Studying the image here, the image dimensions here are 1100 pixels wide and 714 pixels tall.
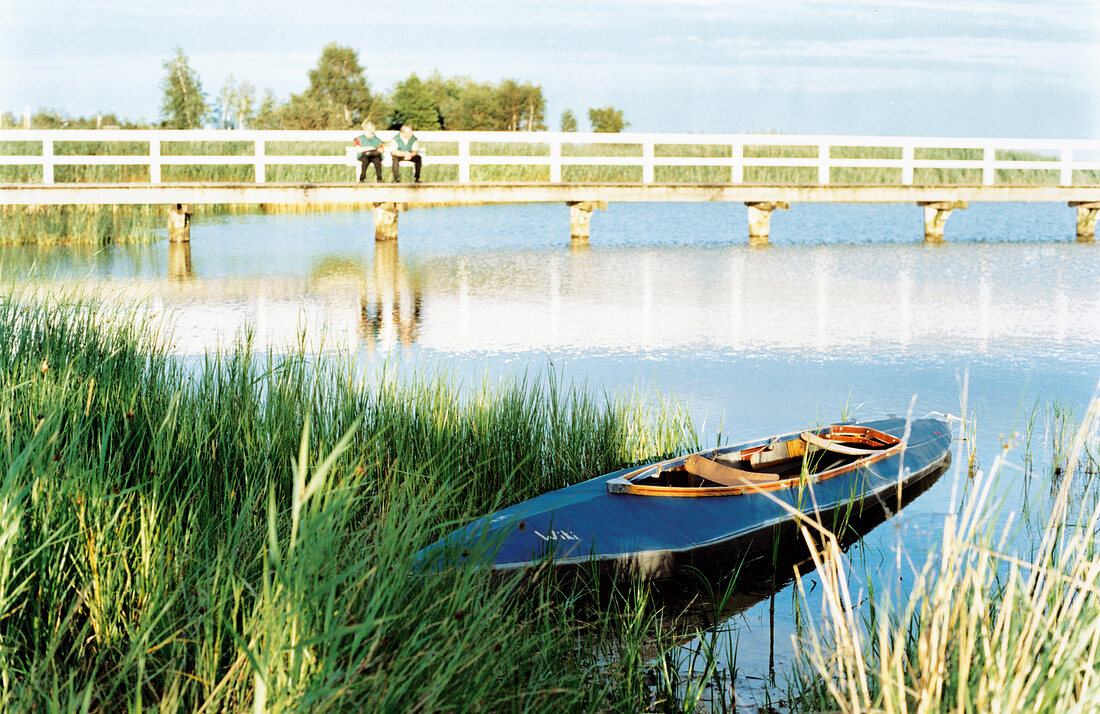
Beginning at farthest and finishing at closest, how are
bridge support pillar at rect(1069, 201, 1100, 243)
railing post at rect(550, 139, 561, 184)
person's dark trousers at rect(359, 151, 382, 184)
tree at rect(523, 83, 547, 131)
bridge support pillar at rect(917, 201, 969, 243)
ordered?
tree at rect(523, 83, 547, 131), bridge support pillar at rect(1069, 201, 1100, 243), bridge support pillar at rect(917, 201, 969, 243), railing post at rect(550, 139, 561, 184), person's dark trousers at rect(359, 151, 382, 184)

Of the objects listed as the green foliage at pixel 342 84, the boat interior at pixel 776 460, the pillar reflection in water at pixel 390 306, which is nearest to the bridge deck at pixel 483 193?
the pillar reflection in water at pixel 390 306

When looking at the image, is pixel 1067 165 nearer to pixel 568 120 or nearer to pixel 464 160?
pixel 464 160

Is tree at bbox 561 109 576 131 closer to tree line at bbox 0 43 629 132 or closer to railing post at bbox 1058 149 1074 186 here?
tree line at bbox 0 43 629 132

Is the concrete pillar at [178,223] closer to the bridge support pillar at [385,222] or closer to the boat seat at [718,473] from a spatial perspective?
the bridge support pillar at [385,222]

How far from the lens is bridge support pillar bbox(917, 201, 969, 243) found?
20.8 meters

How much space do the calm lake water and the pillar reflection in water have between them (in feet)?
0.15

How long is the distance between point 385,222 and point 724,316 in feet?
30.4

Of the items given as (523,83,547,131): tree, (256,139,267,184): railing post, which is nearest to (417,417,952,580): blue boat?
(256,139,267,184): railing post

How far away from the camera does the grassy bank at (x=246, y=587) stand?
→ 7.37ft

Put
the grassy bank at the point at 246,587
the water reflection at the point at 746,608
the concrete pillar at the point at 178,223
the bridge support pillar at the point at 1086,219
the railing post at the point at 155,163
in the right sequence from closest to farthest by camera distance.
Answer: the grassy bank at the point at 246,587
the water reflection at the point at 746,608
the railing post at the point at 155,163
the concrete pillar at the point at 178,223
the bridge support pillar at the point at 1086,219

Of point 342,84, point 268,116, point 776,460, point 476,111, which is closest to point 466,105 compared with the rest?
point 476,111

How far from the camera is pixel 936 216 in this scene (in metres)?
21.1

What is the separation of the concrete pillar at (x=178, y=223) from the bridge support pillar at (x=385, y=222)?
10.2ft

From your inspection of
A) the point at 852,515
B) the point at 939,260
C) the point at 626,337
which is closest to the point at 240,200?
the point at 626,337
